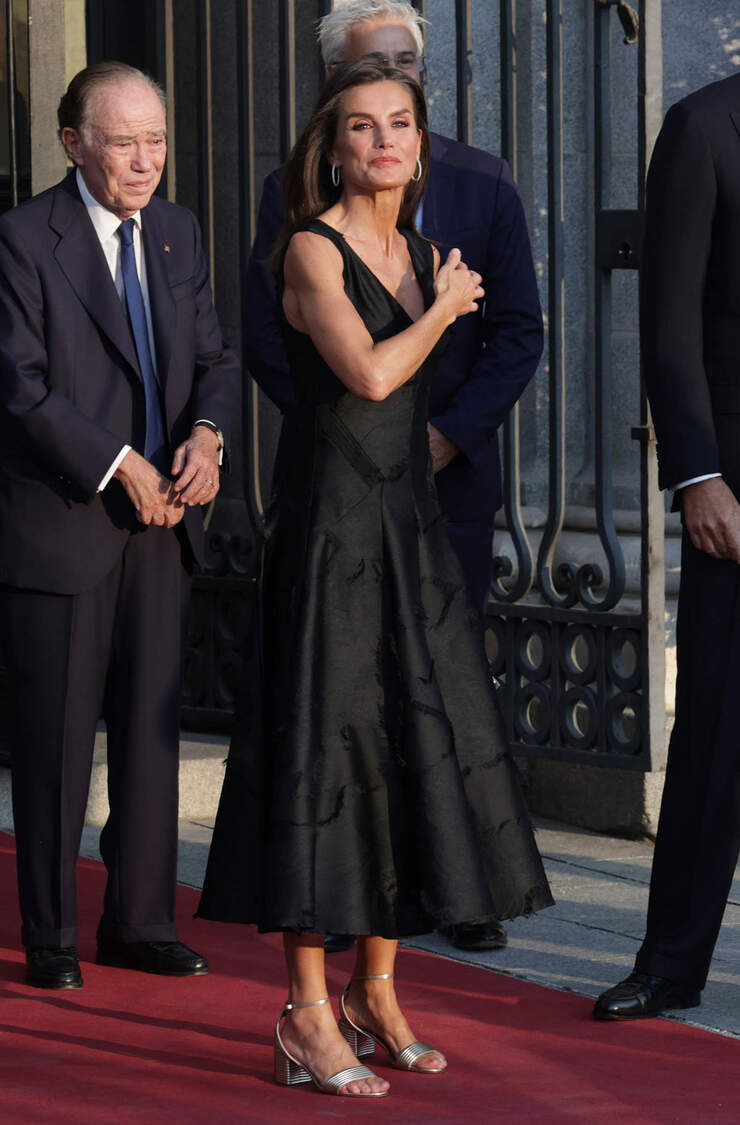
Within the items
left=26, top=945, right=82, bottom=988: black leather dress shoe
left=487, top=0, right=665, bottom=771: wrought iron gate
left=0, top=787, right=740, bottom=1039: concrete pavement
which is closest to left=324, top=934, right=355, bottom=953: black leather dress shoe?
left=0, top=787, right=740, bottom=1039: concrete pavement

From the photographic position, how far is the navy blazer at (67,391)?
468 centimetres

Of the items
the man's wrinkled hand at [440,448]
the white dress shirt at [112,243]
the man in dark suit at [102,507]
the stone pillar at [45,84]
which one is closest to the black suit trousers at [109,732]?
→ the man in dark suit at [102,507]

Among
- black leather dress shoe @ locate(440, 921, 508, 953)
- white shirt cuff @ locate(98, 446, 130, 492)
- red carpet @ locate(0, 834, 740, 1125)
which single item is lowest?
red carpet @ locate(0, 834, 740, 1125)

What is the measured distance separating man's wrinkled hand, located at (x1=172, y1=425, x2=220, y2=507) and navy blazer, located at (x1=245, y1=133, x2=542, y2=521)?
0.31 meters

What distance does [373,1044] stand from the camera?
13.3ft

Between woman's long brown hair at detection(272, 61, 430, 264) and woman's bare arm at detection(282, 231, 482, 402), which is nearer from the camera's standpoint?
woman's bare arm at detection(282, 231, 482, 402)

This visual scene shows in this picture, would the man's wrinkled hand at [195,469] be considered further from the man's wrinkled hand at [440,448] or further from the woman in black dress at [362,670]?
the woman in black dress at [362,670]

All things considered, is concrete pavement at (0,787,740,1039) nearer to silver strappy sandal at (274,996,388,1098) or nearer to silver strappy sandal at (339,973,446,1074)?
silver strappy sandal at (339,973,446,1074)

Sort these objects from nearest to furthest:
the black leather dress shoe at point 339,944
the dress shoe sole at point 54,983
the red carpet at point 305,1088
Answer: the red carpet at point 305,1088, the dress shoe sole at point 54,983, the black leather dress shoe at point 339,944

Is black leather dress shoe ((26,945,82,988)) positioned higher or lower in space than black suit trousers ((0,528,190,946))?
lower

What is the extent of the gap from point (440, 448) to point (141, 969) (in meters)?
1.37

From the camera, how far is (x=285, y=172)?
4.08 meters

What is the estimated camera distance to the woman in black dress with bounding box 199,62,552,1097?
3.87 metres

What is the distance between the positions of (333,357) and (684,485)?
85 centimetres
